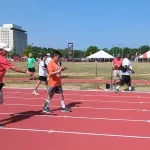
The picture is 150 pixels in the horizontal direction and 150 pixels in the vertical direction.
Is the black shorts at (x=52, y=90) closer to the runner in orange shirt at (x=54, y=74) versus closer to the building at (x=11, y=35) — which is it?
the runner in orange shirt at (x=54, y=74)

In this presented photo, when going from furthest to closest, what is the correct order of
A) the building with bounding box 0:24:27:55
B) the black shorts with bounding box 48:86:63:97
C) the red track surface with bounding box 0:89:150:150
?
the building with bounding box 0:24:27:55 → the black shorts with bounding box 48:86:63:97 → the red track surface with bounding box 0:89:150:150

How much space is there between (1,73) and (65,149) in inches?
99.4

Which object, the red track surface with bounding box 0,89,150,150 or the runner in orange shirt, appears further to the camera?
the runner in orange shirt

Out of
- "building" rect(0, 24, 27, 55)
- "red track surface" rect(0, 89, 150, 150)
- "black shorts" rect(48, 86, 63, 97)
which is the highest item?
"building" rect(0, 24, 27, 55)

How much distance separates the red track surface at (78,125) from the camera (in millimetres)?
6262

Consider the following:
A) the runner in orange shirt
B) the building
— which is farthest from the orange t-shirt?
the building

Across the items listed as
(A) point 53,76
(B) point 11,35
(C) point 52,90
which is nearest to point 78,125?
(C) point 52,90

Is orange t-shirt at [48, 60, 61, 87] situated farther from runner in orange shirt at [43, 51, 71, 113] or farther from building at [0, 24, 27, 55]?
building at [0, 24, 27, 55]

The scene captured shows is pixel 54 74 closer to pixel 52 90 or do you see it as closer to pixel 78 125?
pixel 52 90

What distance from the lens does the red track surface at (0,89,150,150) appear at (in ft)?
20.5

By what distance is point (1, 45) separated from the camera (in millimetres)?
7523

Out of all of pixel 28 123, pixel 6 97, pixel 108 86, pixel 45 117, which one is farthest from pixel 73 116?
pixel 108 86

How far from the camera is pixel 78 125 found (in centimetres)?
788

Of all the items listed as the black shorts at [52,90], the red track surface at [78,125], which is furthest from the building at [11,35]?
the black shorts at [52,90]
